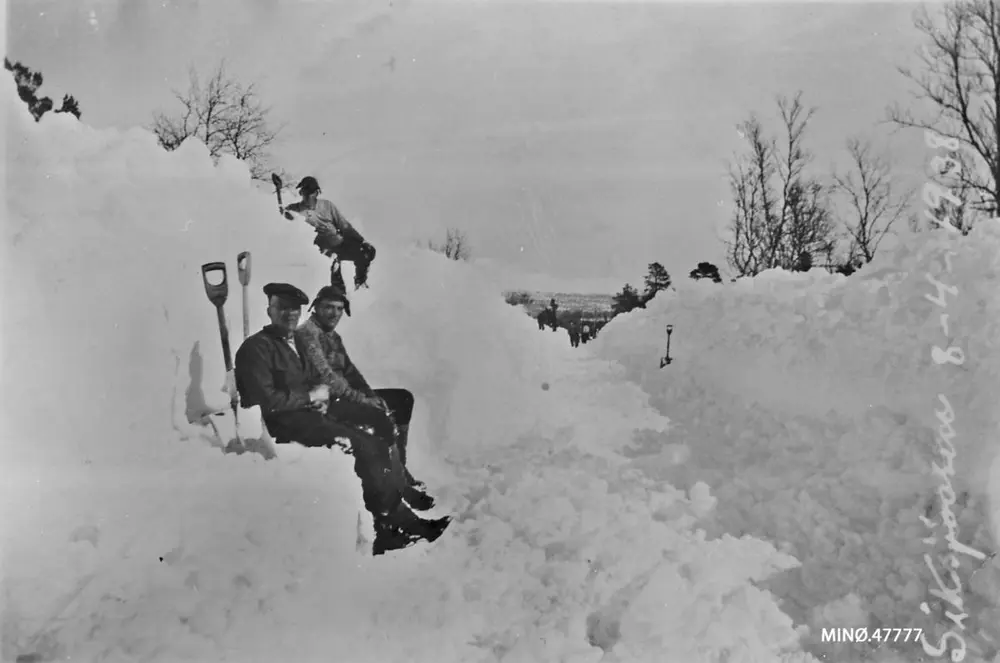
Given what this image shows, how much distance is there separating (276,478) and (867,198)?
1984mm

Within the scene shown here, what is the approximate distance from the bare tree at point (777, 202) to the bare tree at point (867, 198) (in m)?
0.07

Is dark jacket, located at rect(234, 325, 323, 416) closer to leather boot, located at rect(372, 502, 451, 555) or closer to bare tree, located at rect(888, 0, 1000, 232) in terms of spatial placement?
leather boot, located at rect(372, 502, 451, 555)

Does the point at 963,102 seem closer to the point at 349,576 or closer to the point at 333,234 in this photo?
the point at 333,234

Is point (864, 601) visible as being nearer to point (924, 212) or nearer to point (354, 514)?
point (924, 212)

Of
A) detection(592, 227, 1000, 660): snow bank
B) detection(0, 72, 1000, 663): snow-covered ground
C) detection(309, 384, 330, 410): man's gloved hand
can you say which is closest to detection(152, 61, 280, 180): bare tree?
detection(0, 72, 1000, 663): snow-covered ground

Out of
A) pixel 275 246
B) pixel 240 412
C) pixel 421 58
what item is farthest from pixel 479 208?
pixel 240 412

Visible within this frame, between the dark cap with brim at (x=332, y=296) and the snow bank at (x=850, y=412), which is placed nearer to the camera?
the snow bank at (x=850, y=412)

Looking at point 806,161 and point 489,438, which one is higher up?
point 806,161

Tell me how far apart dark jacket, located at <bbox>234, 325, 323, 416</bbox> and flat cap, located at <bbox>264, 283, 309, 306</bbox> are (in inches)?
4.0

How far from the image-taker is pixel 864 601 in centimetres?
169

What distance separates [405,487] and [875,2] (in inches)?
82.0

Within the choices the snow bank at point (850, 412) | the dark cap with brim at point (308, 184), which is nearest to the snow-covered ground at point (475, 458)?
the snow bank at point (850, 412)

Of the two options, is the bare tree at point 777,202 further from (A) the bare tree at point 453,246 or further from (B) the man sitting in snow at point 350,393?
(B) the man sitting in snow at point 350,393

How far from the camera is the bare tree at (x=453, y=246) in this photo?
1811 mm
